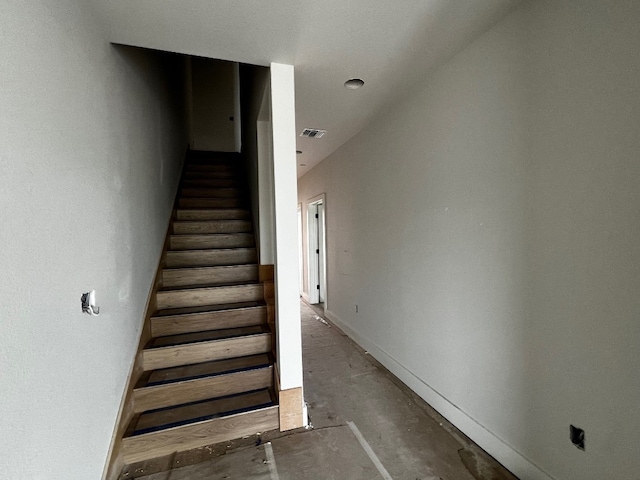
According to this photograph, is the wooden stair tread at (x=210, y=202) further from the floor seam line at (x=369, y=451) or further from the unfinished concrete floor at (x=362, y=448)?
the floor seam line at (x=369, y=451)

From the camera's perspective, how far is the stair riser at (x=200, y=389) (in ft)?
6.25

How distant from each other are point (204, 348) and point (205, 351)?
3cm

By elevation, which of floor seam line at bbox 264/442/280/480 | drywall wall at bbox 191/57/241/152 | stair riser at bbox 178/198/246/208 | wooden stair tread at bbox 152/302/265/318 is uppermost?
drywall wall at bbox 191/57/241/152

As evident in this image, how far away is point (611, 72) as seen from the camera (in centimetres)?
112

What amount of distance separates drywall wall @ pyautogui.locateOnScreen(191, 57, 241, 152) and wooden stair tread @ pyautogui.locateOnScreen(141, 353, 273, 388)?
4839mm

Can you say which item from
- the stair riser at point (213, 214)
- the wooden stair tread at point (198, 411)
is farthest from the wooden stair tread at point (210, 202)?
the wooden stair tread at point (198, 411)

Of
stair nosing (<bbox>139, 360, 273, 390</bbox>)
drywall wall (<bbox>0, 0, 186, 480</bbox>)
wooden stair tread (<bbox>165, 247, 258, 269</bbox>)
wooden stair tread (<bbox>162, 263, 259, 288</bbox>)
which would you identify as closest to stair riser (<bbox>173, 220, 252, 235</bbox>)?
wooden stair tread (<bbox>165, 247, 258, 269</bbox>)

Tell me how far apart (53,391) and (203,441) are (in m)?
1.09

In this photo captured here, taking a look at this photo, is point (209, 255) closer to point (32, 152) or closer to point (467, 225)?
point (32, 152)

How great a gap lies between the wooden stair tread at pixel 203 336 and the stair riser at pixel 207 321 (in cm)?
4

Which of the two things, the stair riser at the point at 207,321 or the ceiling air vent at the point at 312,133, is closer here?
the stair riser at the point at 207,321

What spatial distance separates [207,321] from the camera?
8.02 feet

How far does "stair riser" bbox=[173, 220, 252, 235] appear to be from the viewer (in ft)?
10.7

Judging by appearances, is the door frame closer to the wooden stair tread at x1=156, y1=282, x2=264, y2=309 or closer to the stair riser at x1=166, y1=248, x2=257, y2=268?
the stair riser at x1=166, y1=248, x2=257, y2=268
